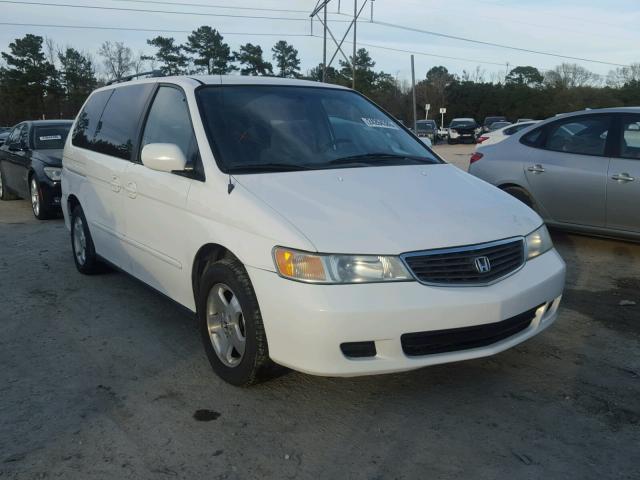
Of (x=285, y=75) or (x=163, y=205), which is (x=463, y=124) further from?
(x=163, y=205)

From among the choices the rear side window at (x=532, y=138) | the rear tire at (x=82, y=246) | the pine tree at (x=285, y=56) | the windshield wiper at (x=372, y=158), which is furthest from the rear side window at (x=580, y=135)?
the pine tree at (x=285, y=56)

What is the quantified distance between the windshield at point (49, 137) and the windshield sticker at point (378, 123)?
23.2 ft

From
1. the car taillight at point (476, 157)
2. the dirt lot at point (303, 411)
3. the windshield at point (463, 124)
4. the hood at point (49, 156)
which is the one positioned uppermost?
the hood at point (49, 156)

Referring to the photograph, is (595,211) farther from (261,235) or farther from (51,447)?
(51,447)

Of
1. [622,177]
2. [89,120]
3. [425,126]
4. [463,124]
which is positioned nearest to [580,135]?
[622,177]

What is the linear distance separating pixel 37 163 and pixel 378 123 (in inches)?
268

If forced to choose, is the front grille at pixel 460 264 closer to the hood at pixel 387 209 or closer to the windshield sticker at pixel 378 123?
the hood at pixel 387 209

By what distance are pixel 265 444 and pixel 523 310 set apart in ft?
4.95

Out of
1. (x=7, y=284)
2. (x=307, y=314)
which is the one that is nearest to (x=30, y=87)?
(x=7, y=284)

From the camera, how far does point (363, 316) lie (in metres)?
2.91

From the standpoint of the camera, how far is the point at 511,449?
9.41 feet

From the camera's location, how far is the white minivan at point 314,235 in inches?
117

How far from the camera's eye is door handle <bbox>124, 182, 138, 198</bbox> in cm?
446

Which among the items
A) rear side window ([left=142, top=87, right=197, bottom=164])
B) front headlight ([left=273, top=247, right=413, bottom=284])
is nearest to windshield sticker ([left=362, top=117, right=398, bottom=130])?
rear side window ([left=142, top=87, right=197, bottom=164])
